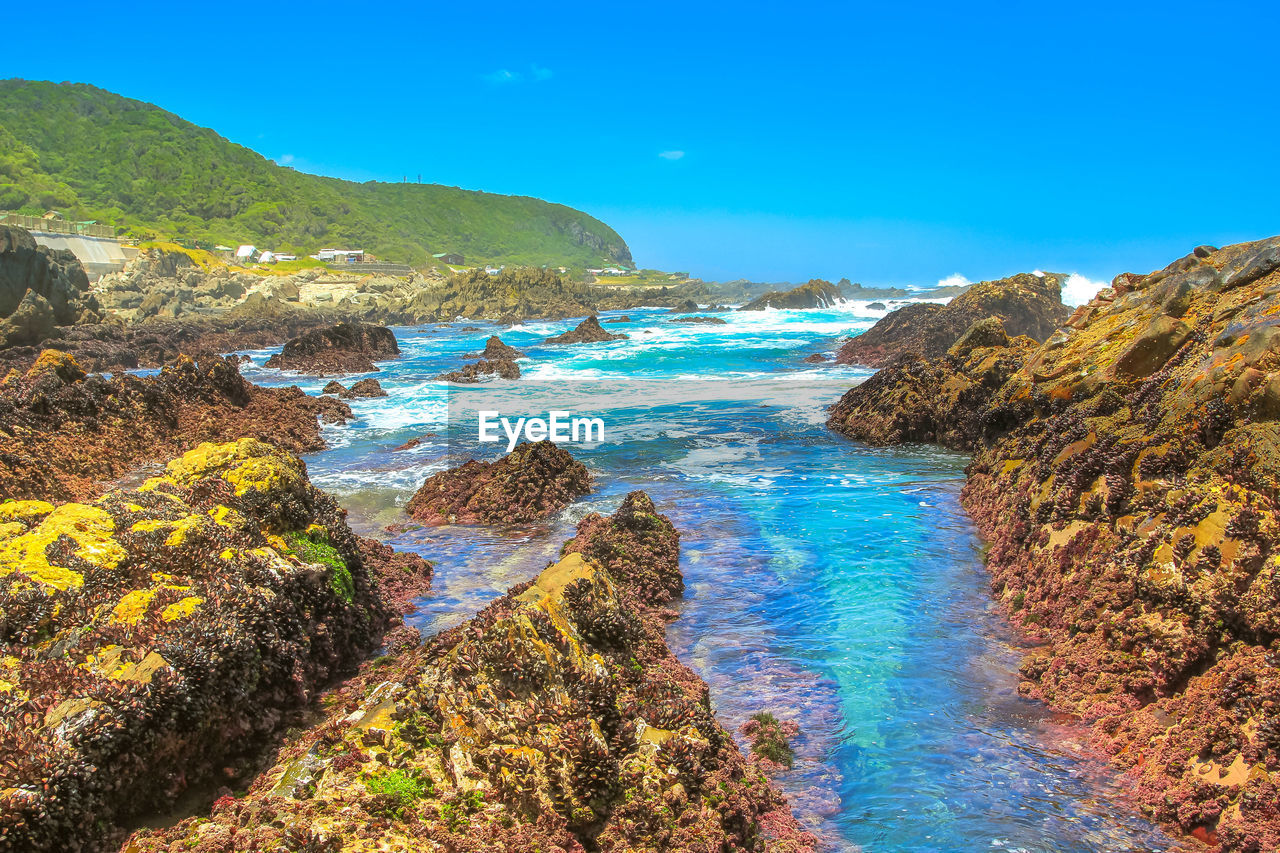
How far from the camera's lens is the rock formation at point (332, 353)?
3086cm

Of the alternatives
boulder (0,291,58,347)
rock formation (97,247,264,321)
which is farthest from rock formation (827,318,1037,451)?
rock formation (97,247,264,321)

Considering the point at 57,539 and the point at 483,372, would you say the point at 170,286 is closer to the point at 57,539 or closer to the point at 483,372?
the point at 483,372

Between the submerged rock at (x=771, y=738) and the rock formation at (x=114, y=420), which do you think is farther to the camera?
the rock formation at (x=114, y=420)

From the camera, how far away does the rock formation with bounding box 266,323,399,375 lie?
30.9 meters

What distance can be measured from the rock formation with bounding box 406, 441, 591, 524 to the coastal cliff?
5793 mm

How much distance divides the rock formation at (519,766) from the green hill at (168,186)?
106 meters

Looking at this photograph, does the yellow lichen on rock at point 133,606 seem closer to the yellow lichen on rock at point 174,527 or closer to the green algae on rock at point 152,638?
the green algae on rock at point 152,638

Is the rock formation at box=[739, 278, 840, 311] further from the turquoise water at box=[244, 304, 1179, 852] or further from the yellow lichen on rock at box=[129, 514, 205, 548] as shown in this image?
the yellow lichen on rock at box=[129, 514, 205, 548]

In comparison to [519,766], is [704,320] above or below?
above

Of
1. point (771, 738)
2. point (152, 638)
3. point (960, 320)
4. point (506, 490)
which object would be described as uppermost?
point (960, 320)

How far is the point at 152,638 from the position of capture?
467cm

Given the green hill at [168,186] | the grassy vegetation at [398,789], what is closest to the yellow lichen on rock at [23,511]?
the grassy vegetation at [398,789]

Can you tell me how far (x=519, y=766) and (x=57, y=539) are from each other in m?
3.60

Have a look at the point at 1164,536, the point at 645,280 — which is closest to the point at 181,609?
the point at 1164,536
